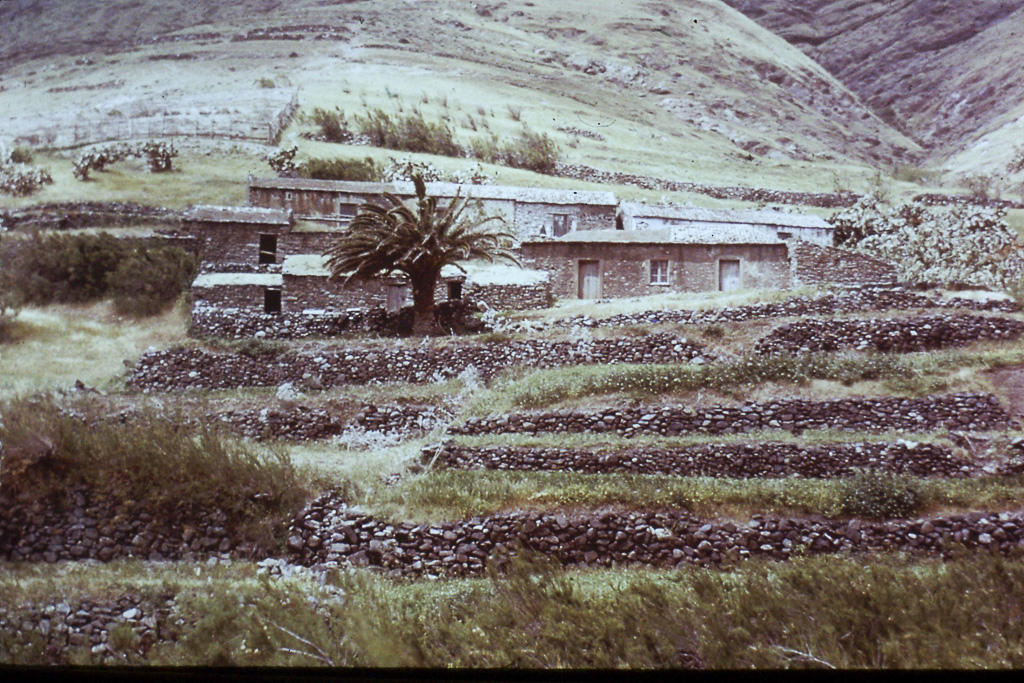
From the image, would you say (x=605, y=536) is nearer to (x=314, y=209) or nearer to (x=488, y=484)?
(x=488, y=484)

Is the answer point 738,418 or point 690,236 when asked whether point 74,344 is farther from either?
point 690,236

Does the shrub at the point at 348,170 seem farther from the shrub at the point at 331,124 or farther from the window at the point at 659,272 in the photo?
the window at the point at 659,272

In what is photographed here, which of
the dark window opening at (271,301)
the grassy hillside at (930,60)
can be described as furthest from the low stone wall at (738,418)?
the grassy hillside at (930,60)

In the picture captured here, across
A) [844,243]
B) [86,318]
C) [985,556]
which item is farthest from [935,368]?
[86,318]

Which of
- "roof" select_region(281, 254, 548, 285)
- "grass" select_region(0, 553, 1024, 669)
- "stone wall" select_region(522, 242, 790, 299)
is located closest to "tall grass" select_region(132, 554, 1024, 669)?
"grass" select_region(0, 553, 1024, 669)

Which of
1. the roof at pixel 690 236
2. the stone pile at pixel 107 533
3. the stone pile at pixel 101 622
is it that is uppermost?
the roof at pixel 690 236

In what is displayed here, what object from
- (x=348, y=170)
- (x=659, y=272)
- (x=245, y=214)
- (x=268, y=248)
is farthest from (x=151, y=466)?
(x=659, y=272)

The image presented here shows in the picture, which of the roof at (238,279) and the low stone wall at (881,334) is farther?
the roof at (238,279)
